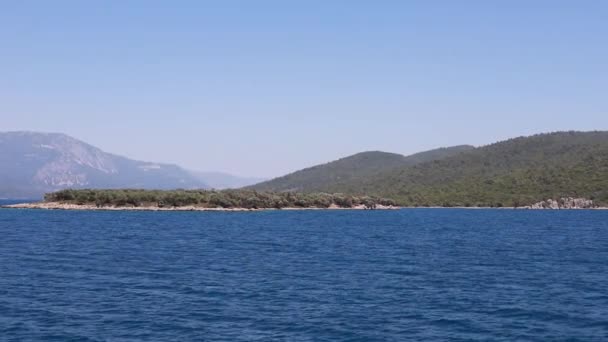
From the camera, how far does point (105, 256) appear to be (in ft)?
248

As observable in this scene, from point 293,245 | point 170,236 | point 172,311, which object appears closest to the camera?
point 172,311

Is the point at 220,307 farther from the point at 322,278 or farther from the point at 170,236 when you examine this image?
the point at 170,236

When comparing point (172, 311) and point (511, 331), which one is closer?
point (511, 331)

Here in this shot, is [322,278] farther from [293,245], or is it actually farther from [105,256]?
[293,245]

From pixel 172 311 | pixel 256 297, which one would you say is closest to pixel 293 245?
pixel 256 297

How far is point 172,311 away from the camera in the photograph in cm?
4450

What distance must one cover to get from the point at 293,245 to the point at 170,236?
22.4 metres

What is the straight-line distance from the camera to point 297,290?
5347 centimetres

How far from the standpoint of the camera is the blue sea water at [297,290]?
3994 centimetres

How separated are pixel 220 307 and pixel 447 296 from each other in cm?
1709

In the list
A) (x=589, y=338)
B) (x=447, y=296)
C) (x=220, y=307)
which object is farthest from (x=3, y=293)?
(x=589, y=338)

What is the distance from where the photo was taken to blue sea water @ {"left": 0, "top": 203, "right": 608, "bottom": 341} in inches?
1572

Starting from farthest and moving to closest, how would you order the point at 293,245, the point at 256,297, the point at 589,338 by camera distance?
1. the point at 293,245
2. the point at 256,297
3. the point at 589,338

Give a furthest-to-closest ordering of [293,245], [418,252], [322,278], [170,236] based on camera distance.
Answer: [170,236] → [293,245] → [418,252] → [322,278]
